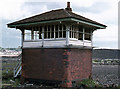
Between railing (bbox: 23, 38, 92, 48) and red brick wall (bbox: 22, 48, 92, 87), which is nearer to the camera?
red brick wall (bbox: 22, 48, 92, 87)

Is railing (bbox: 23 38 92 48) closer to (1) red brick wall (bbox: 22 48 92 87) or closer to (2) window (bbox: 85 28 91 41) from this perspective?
(1) red brick wall (bbox: 22 48 92 87)

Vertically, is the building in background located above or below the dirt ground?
above

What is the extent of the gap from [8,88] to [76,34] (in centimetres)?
769

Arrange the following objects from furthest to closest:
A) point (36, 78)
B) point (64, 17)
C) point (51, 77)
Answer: point (36, 78)
point (51, 77)
point (64, 17)

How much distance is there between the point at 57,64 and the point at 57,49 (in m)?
1.27

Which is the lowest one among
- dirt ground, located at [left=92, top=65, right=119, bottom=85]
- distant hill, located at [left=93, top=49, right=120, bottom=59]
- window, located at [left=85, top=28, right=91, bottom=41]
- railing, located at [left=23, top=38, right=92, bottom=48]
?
dirt ground, located at [left=92, top=65, right=119, bottom=85]

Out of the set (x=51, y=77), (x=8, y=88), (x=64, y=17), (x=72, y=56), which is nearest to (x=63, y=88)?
(x=51, y=77)

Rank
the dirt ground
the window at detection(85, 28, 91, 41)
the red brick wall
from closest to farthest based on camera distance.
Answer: the red brick wall
the window at detection(85, 28, 91, 41)
the dirt ground

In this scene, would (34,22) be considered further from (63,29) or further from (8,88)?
(8,88)

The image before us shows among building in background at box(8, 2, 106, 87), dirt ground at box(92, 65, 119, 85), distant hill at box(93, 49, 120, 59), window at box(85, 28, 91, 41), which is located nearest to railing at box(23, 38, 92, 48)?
building in background at box(8, 2, 106, 87)

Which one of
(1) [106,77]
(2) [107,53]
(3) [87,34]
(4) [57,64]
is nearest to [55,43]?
(4) [57,64]

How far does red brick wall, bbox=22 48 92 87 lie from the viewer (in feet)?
52.6

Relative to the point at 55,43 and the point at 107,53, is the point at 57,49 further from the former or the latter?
the point at 107,53

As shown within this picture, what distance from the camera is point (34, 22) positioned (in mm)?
17375
